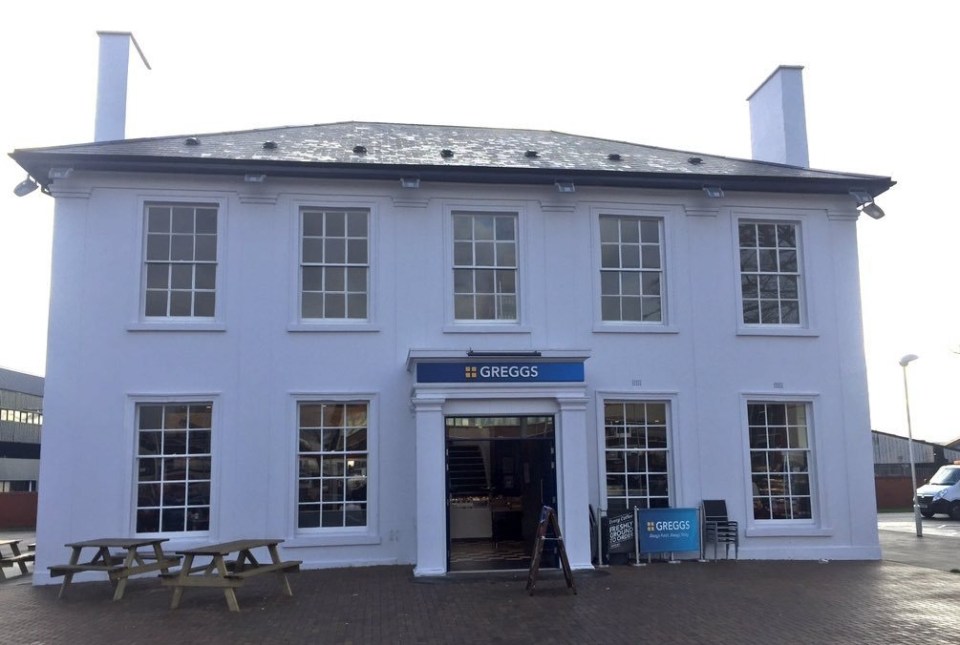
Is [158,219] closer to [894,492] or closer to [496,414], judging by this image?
[496,414]

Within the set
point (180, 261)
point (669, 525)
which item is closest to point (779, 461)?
point (669, 525)

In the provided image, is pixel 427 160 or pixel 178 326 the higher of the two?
pixel 427 160

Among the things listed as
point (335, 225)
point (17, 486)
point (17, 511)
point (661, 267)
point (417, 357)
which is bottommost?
point (17, 511)

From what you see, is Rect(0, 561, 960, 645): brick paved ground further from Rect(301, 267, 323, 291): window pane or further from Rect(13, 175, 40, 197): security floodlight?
Rect(13, 175, 40, 197): security floodlight

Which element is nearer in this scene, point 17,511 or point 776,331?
point 776,331

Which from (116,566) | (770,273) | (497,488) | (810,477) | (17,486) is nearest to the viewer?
(116,566)

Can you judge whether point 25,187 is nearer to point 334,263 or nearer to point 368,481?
point 334,263

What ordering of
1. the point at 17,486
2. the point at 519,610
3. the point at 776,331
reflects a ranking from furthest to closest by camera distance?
the point at 17,486 → the point at 776,331 → the point at 519,610

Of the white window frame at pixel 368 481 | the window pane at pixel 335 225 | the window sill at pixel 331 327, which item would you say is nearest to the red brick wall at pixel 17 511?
the white window frame at pixel 368 481

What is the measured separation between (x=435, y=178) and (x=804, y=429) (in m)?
8.07

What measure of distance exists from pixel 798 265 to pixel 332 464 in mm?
9261

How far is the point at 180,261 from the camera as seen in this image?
14.8m

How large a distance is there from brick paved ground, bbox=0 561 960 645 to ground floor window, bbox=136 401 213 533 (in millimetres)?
1293

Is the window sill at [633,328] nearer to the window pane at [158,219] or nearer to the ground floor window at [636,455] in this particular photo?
the ground floor window at [636,455]
